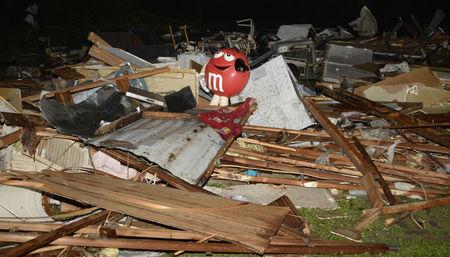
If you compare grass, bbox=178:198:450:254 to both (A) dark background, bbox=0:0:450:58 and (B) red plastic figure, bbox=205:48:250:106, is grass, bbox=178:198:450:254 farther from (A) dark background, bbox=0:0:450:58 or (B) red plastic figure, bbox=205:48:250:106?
(A) dark background, bbox=0:0:450:58

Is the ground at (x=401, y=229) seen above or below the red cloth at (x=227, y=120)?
below

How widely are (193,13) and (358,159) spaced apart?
1939cm

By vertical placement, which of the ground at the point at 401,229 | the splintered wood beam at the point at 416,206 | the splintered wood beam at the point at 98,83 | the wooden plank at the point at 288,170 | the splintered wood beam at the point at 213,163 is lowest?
the ground at the point at 401,229

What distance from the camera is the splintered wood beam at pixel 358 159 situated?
206 inches

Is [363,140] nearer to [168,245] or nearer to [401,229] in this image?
[401,229]

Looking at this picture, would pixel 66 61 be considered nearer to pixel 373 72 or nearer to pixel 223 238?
pixel 373 72

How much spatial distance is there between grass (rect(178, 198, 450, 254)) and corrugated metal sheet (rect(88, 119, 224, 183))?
1180 mm

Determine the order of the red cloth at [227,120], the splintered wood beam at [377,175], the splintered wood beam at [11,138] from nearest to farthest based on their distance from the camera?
the splintered wood beam at [377,175] < the splintered wood beam at [11,138] < the red cloth at [227,120]

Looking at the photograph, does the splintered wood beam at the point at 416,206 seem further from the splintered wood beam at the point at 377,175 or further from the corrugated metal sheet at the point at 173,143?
the corrugated metal sheet at the point at 173,143

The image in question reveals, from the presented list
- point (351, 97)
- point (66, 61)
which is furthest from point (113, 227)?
point (66, 61)

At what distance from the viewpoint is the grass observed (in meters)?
4.49

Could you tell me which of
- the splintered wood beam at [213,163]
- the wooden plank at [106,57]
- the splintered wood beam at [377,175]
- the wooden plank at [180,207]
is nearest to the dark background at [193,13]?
the wooden plank at [106,57]

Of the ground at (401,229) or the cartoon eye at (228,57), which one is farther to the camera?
the cartoon eye at (228,57)

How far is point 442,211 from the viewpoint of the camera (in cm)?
532
